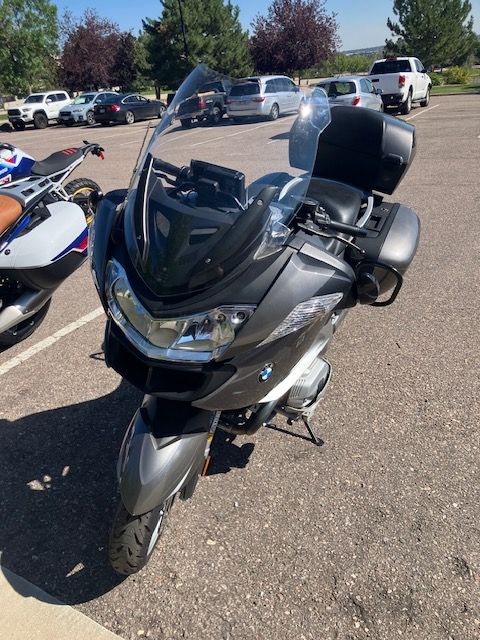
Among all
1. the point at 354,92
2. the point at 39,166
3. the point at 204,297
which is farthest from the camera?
the point at 354,92

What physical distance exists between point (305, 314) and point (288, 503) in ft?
3.43

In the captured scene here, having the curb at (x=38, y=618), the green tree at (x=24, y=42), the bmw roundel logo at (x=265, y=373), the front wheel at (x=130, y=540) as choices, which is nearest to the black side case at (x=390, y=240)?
the bmw roundel logo at (x=265, y=373)

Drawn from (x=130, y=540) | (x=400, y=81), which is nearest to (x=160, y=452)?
(x=130, y=540)

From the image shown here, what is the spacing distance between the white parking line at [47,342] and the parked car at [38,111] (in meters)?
24.4

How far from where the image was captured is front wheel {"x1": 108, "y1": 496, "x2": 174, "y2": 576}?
79.0 inches

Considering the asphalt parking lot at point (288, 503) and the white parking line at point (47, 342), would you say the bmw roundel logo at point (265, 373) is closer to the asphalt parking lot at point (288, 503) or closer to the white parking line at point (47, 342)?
the asphalt parking lot at point (288, 503)

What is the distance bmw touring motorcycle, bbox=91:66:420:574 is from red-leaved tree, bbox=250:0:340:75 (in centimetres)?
3787

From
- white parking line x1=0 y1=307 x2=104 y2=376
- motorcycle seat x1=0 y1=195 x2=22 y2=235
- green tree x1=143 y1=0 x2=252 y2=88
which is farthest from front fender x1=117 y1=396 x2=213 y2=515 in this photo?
green tree x1=143 y1=0 x2=252 y2=88

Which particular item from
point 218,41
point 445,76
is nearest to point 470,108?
point 445,76

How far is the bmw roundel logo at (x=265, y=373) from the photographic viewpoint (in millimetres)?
1955

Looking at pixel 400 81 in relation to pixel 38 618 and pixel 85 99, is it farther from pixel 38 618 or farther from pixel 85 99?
pixel 38 618

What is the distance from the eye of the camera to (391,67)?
1895 centimetres

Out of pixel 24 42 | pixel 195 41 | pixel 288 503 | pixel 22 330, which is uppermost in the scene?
pixel 24 42

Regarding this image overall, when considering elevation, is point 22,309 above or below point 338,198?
below
